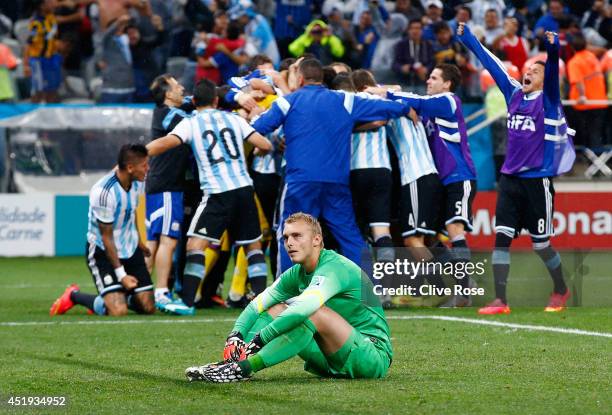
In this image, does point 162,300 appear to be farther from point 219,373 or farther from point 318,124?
point 219,373

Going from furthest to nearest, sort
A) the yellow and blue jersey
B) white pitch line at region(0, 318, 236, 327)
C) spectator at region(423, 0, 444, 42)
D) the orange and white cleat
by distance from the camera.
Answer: spectator at region(423, 0, 444, 42) < the yellow and blue jersey < the orange and white cleat < white pitch line at region(0, 318, 236, 327)

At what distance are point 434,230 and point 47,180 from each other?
27.0 feet

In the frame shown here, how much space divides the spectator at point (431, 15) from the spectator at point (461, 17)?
10.6 inches

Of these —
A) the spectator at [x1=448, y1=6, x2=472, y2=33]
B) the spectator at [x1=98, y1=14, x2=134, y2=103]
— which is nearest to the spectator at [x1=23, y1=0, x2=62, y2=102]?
the spectator at [x1=98, y1=14, x2=134, y2=103]

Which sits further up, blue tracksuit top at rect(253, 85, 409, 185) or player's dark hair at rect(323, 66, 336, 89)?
player's dark hair at rect(323, 66, 336, 89)

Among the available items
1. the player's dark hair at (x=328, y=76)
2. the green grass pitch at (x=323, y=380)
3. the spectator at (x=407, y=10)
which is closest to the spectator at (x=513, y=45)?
the spectator at (x=407, y=10)

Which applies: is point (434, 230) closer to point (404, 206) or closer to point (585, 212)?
point (404, 206)

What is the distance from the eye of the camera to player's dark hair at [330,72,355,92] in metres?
12.3

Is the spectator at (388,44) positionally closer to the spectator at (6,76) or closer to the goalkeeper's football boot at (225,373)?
the spectator at (6,76)

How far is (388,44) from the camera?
2077 centimetres

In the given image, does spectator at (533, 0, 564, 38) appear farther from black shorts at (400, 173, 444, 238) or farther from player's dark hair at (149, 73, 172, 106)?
player's dark hair at (149, 73, 172, 106)

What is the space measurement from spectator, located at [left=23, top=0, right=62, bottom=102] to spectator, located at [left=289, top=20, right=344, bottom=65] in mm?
3694

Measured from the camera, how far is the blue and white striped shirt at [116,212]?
11945mm

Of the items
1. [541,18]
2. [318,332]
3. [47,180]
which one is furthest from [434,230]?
[541,18]
